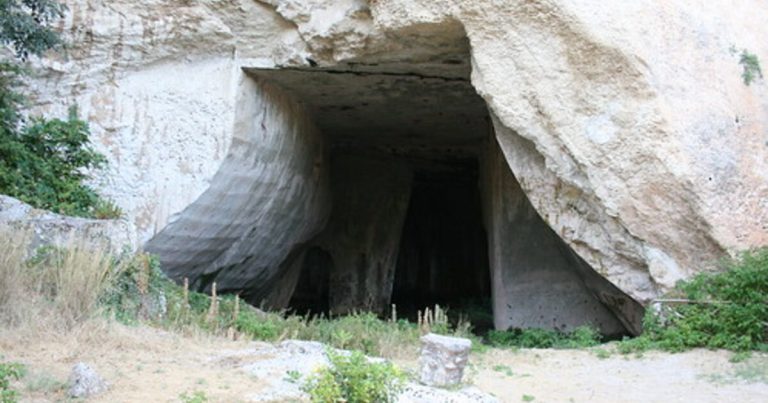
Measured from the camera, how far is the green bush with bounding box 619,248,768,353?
26.7 feet

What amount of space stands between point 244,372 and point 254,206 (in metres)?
6.03

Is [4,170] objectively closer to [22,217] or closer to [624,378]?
[22,217]

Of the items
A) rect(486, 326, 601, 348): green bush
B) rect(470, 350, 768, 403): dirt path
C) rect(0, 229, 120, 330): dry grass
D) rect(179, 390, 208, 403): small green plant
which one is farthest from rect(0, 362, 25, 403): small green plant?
rect(486, 326, 601, 348): green bush

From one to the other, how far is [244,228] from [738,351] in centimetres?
691

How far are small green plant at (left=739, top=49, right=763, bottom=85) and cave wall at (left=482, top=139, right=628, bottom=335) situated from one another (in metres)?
3.50

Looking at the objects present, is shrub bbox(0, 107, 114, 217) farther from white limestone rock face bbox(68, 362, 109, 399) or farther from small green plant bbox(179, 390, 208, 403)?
small green plant bbox(179, 390, 208, 403)

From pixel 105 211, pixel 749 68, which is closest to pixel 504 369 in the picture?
pixel 749 68

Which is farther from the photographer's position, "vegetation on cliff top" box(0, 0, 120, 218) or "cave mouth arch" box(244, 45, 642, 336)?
"cave mouth arch" box(244, 45, 642, 336)

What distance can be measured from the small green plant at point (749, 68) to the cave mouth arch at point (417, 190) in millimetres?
2922

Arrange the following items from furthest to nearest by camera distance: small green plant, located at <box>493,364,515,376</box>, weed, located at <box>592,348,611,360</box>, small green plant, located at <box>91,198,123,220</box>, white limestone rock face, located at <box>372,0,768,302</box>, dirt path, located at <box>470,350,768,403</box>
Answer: small green plant, located at <box>91,198,123,220</box> < white limestone rock face, located at <box>372,0,768,302</box> < weed, located at <box>592,348,611,360</box> < small green plant, located at <box>493,364,515,376</box> < dirt path, located at <box>470,350,768,403</box>

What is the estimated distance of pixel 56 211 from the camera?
939 centimetres

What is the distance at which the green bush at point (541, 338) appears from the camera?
388 inches

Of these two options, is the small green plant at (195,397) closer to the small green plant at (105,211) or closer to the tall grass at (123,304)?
the tall grass at (123,304)

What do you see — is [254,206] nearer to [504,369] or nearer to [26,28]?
[26,28]
